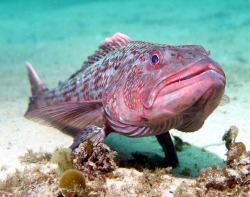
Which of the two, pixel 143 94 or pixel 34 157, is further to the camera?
pixel 34 157

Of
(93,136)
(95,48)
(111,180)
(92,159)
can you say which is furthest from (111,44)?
(95,48)

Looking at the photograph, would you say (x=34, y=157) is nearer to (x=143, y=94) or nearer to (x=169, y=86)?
(x=143, y=94)

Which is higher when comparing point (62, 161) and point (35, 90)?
point (62, 161)

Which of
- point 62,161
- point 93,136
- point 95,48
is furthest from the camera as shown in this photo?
point 95,48

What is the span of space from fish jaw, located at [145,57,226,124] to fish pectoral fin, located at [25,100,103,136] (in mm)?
1290

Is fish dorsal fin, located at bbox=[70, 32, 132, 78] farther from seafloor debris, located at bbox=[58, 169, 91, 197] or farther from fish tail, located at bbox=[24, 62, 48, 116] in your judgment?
seafloor debris, located at bbox=[58, 169, 91, 197]

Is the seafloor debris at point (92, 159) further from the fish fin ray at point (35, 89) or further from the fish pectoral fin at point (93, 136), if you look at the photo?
the fish fin ray at point (35, 89)

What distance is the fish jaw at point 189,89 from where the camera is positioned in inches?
84.0

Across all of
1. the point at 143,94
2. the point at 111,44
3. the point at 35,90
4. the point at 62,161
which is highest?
the point at 111,44

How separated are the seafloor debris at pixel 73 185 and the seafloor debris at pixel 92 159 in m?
0.32

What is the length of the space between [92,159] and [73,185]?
18.9 inches

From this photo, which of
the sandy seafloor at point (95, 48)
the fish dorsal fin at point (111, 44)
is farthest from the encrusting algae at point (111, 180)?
the fish dorsal fin at point (111, 44)

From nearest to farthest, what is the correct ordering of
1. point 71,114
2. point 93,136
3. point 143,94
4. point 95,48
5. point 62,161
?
point 143,94 → point 62,161 → point 93,136 → point 71,114 → point 95,48

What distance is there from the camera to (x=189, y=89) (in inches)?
83.7
